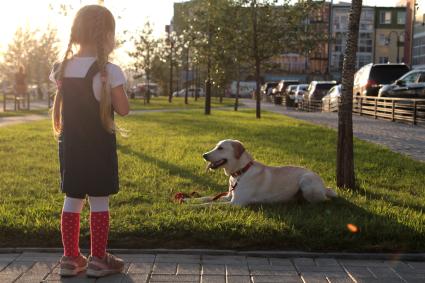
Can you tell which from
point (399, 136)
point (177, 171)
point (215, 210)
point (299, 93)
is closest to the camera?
point (215, 210)

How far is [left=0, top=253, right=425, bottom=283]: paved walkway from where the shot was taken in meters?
4.06

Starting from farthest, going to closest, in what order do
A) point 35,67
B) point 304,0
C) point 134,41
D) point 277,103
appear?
point 35,67, point 134,41, point 277,103, point 304,0

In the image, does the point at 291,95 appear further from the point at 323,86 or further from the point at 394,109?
the point at 394,109

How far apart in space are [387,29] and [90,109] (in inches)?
3662

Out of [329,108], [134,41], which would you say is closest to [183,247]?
[329,108]

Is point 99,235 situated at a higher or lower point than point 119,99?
lower

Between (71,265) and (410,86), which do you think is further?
(410,86)

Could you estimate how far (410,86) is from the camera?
69.3 ft

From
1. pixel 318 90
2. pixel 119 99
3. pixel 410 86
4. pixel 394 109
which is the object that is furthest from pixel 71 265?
pixel 318 90

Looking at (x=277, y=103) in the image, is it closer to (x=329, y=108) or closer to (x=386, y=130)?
(x=329, y=108)

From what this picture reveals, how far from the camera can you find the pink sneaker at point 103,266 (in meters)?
4.05

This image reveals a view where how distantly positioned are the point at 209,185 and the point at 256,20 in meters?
17.2

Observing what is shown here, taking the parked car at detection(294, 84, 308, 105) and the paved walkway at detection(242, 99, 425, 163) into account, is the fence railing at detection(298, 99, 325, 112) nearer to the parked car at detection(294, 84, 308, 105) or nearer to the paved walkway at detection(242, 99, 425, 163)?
the parked car at detection(294, 84, 308, 105)

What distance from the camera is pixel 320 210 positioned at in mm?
5957
